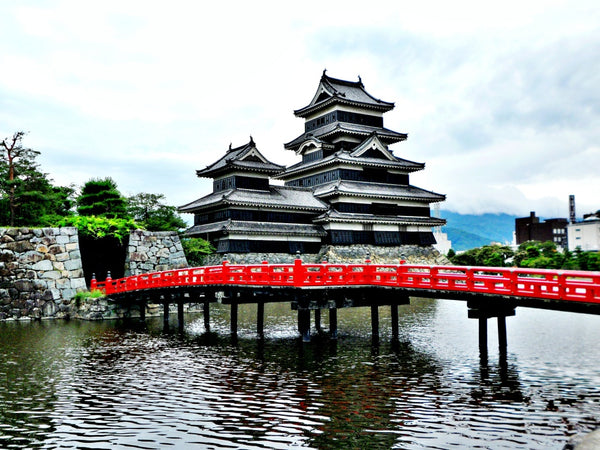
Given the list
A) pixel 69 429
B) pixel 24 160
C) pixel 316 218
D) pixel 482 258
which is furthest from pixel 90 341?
pixel 482 258

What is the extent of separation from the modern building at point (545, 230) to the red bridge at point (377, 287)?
93.9m

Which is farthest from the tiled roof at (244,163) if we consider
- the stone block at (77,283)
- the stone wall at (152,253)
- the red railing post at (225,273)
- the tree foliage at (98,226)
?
the red railing post at (225,273)

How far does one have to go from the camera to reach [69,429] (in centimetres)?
1134

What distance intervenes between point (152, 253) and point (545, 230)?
9301cm

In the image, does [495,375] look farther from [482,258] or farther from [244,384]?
[482,258]

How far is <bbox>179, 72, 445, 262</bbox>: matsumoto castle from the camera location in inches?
1994

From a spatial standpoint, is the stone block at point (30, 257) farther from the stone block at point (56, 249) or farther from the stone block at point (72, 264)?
the stone block at point (72, 264)

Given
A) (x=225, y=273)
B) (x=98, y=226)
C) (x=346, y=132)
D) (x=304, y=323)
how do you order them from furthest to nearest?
1. (x=346, y=132)
2. (x=98, y=226)
3. (x=225, y=273)
4. (x=304, y=323)

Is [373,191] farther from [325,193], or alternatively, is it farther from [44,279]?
[44,279]

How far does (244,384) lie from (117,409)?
3.80 m

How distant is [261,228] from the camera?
165 ft

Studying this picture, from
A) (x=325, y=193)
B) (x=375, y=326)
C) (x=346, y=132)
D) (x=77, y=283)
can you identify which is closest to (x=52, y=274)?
(x=77, y=283)

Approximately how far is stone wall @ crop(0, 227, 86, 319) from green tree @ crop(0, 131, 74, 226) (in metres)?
6.18

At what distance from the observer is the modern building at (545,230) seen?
4201 inches
